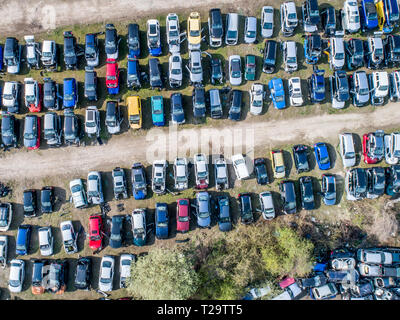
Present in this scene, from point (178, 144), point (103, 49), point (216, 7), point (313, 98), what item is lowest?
point (178, 144)

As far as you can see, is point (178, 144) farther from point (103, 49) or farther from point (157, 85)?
point (103, 49)

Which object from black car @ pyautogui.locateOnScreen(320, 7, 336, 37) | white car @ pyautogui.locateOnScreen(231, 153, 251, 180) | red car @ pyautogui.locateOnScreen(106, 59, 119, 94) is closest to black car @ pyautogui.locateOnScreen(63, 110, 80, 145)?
red car @ pyautogui.locateOnScreen(106, 59, 119, 94)

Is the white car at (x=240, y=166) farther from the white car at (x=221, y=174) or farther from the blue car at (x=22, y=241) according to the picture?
the blue car at (x=22, y=241)

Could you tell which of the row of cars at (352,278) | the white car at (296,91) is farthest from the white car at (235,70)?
the row of cars at (352,278)

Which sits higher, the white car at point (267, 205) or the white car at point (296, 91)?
the white car at point (296, 91)

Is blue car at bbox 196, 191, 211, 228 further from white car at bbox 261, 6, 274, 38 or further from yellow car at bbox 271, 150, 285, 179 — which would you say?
white car at bbox 261, 6, 274, 38

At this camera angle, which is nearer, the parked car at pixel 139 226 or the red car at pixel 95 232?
the parked car at pixel 139 226
